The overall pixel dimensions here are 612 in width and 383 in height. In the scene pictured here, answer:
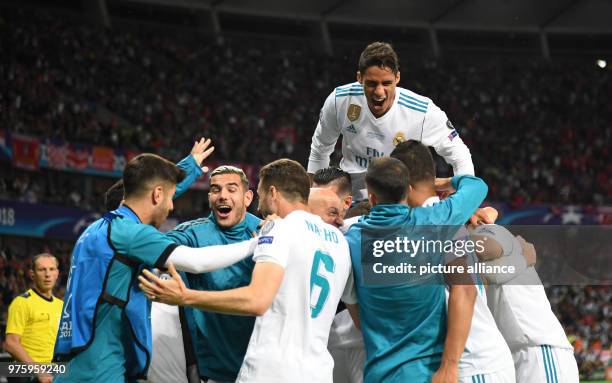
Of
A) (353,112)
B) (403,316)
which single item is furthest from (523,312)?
(353,112)

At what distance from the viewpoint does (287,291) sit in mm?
4508

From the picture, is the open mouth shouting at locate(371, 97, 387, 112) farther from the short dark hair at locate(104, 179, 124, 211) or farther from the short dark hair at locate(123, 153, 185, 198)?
the short dark hair at locate(123, 153, 185, 198)

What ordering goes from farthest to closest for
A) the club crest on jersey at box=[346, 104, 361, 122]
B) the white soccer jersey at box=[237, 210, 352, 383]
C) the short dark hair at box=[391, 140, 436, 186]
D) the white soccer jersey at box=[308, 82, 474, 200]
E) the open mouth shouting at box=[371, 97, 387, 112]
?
the club crest on jersey at box=[346, 104, 361, 122], the white soccer jersey at box=[308, 82, 474, 200], the open mouth shouting at box=[371, 97, 387, 112], the short dark hair at box=[391, 140, 436, 186], the white soccer jersey at box=[237, 210, 352, 383]

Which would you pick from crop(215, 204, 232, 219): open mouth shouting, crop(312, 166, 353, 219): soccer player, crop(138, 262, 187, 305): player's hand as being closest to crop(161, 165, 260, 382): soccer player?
crop(215, 204, 232, 219): open mouth shouting

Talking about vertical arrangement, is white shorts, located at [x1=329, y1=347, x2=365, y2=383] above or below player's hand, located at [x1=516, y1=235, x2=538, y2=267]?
below

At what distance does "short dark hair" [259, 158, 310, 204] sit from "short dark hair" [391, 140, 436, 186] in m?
0.67

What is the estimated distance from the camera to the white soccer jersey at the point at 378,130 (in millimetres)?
6652

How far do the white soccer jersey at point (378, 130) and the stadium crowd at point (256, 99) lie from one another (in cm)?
1880

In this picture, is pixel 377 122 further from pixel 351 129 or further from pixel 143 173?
pixel 143 173

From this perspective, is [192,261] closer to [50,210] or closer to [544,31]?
[50,210]

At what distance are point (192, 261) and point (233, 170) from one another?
165cm

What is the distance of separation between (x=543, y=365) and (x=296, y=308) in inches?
86.6

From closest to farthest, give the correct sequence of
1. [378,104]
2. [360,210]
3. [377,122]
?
[360,210] < [378,104] < [377,122]

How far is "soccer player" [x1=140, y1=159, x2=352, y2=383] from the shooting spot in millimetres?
4242
